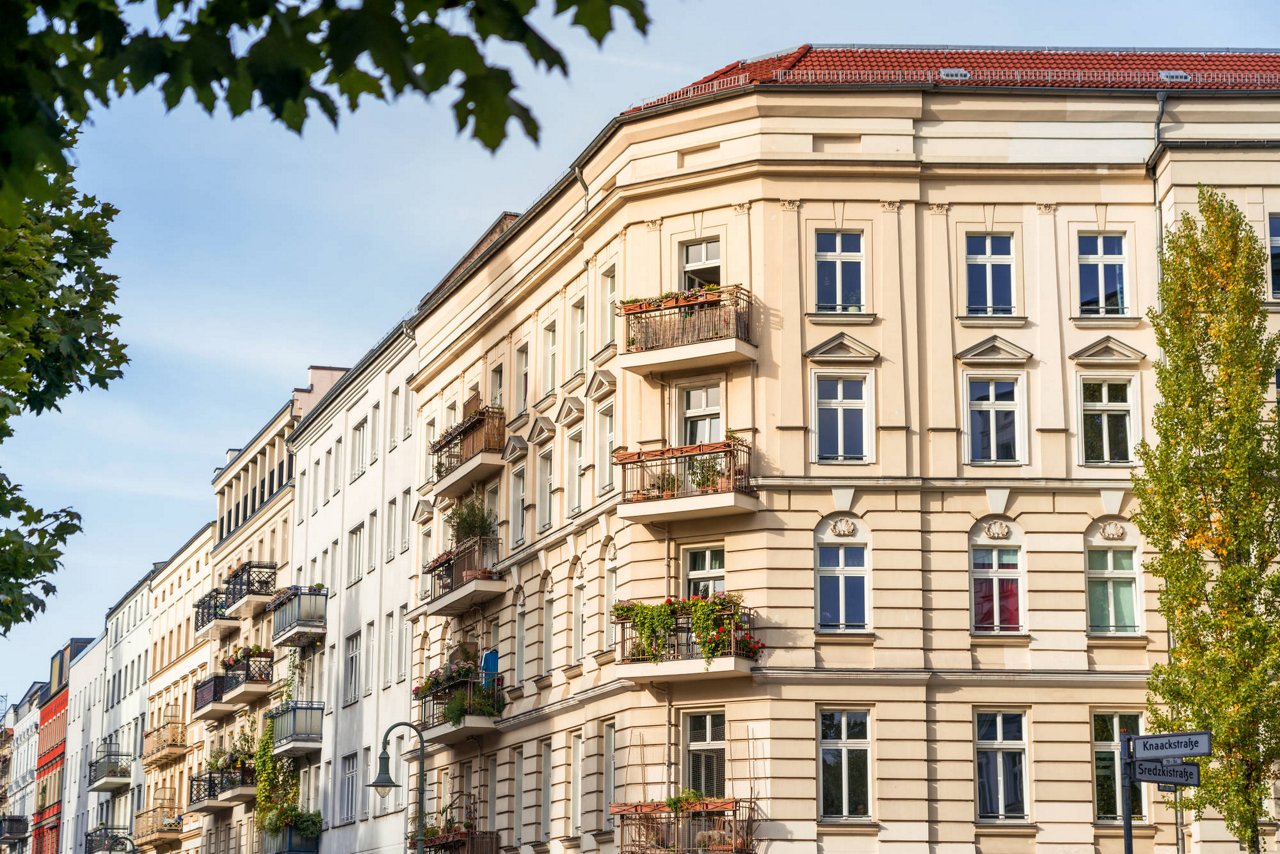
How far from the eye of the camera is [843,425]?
121ft

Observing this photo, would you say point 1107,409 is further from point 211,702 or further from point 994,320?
point 211,702

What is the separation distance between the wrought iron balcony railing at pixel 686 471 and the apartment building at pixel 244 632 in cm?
3589

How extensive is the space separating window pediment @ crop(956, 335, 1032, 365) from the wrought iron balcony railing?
4.63 metres

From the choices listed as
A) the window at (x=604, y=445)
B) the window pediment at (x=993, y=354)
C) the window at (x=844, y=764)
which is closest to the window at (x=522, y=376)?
the window at (x=604, y=445)

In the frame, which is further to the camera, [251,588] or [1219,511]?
[251,588]

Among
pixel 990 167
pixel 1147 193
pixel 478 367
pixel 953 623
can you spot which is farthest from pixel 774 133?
pixel 478 367

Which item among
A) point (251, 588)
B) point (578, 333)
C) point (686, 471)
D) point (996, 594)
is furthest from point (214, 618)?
point (996, 594)

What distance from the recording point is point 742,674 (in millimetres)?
35312

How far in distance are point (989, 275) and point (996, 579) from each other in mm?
5983

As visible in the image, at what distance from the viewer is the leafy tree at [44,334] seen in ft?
66.0

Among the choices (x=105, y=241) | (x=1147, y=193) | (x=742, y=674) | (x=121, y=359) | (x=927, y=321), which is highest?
(x=1147, y=193)

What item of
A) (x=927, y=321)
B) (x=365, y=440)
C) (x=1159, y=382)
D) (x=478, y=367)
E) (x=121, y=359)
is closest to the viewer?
(x=121, y=359)

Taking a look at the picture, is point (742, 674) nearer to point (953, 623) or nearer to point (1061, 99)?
point (953, 623)

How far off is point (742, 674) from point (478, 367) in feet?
55.5
